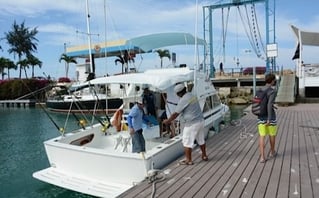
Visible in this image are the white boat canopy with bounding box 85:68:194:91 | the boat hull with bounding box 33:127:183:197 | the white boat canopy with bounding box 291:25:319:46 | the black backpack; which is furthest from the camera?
the white boat canopy with bounding box 291:25:319:46

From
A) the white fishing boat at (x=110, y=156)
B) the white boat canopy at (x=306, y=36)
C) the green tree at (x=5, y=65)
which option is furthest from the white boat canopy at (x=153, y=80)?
the green tree at (x=5, y=65)

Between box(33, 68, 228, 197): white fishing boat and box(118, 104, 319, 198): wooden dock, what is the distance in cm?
45

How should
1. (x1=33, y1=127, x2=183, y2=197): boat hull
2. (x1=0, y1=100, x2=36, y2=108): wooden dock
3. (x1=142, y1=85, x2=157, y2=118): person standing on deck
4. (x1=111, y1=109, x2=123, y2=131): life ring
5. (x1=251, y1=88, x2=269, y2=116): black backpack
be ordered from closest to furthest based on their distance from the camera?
(x1=33, y1=127, x2=183, y2=197): boat hull < (x1=251, y1=88, x2=269, y2=116): black backpack < (x1=111, y1=109, x2=123, y2=131): life ring < (x1=142, y1=85, x2=157, y2=118): person standing on deck < (x1=0, y1=100, x2=36, y2=108): wooden dock

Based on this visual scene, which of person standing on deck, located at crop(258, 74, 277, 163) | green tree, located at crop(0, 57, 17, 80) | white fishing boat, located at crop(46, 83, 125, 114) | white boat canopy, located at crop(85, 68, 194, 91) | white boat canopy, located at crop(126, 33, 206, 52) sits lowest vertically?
white fishing boat, located at crop(46, 83, 125, 114)

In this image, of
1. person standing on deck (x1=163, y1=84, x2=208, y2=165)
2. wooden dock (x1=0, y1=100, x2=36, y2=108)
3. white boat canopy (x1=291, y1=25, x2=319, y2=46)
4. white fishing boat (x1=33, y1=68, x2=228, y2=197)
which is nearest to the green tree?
wooden dock (x1=0, y1=100, x2=36, y2=108)

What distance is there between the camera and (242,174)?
20.9ft

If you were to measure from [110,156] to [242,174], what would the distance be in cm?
243

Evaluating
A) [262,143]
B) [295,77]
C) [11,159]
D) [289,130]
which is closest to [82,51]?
[295,77]

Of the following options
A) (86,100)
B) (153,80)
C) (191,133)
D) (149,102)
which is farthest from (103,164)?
(86,100)

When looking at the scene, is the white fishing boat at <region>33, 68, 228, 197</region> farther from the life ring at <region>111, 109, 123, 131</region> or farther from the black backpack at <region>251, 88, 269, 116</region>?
the black backpack at <region>251, 88, 269, 116</region>

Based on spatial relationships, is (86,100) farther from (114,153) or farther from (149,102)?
(114,153)

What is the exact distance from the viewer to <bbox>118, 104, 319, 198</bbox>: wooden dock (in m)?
5.51

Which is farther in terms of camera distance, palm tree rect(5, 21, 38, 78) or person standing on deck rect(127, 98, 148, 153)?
palm tree rect(5, 21, 38, 78)

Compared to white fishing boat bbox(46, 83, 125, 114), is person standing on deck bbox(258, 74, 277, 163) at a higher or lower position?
higher
